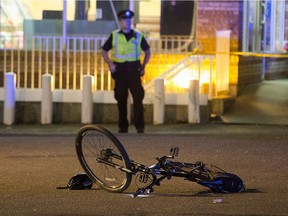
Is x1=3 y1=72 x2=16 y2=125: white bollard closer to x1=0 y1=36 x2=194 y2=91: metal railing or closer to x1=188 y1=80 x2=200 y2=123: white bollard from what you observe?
x1=0 y1=36 x2=194 y2=91: metal railing

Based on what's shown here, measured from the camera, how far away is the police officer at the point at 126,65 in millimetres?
13078

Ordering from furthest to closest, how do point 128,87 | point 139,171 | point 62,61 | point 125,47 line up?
point 62,61 → point 128,87 → point 125,47 → point 139,171

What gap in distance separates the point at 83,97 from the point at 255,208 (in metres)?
7.93

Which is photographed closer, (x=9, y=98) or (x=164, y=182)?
(x=164, y=182)

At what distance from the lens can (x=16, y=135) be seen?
Result: 12930 millimetres

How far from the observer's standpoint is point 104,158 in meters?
8.02

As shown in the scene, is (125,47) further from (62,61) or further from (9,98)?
(62,61)

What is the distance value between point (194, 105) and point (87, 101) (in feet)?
6.06

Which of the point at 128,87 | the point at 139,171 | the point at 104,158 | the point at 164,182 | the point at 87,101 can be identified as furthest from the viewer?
the point at 87,101

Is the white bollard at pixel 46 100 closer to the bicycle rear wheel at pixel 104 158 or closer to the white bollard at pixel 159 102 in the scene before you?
the white bollard at pixel 159 102

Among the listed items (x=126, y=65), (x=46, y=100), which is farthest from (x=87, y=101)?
(x=126, y=65)

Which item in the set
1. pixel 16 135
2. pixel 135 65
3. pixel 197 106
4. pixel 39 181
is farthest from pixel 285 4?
pixel 39 181

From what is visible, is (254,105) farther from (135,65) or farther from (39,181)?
(39,181)

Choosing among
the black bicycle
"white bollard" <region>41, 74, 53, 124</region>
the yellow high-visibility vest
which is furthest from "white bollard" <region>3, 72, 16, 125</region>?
the black bicycle
